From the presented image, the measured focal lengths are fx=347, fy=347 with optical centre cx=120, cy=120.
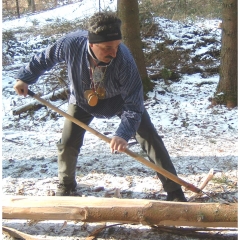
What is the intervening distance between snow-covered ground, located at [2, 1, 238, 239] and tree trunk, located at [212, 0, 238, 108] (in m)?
0.24

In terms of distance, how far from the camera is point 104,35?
2605mm

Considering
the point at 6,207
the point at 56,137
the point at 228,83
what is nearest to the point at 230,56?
the point at 228,83

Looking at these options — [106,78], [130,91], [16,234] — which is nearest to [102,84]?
[106,78]

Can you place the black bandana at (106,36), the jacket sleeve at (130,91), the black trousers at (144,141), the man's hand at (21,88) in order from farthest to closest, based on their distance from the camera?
the black trousers at (144,141), the man's hand at (21,88), the jacket sleeve at (130,91), the black bandana at (106,36)

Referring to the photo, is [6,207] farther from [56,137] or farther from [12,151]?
[56,137]

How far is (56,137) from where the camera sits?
18.3ft

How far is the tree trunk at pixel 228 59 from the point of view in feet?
20.2

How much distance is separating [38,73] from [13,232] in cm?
138

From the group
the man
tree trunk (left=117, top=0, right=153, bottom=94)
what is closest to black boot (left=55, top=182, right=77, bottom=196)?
the man

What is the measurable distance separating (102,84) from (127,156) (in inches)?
73.6

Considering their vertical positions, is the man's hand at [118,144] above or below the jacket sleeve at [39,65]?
below

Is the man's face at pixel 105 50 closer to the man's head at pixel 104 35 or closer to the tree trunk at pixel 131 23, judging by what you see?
the man's head at pixel 104 35

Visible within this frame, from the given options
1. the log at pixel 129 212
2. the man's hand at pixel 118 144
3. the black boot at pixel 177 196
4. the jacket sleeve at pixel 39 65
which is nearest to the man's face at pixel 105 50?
the jacket sleeve at pixel 39 65

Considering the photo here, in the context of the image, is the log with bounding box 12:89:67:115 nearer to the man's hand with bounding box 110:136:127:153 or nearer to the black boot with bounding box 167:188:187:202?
the black boot with bounding box 167:188:187:202
